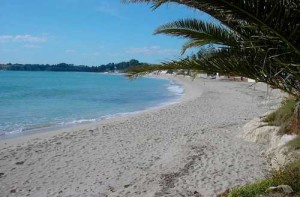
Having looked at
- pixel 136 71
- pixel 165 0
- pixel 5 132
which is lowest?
pixel 5 132

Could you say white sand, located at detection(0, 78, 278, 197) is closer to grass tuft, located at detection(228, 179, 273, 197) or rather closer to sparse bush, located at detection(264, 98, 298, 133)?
sparse bush, located at detection(264, 98, 298, 133)

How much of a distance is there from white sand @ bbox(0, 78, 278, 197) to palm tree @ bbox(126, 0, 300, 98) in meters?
2.84

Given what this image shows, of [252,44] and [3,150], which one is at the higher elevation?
[252,44]

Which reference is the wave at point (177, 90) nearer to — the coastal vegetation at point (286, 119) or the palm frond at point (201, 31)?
the coastal vegetation at point (286, 119)

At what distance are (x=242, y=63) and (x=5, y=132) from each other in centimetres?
1321

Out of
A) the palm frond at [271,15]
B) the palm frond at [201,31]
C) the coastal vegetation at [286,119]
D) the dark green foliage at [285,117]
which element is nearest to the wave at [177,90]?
the coastal vegetation at [286,119]

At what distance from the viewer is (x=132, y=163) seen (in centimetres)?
887

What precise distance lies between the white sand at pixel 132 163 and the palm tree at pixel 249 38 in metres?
2.84

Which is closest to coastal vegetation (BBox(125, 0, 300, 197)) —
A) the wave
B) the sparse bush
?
the sparse bush

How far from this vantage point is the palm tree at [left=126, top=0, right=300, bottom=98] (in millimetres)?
3336

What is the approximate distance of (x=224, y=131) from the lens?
12.3m

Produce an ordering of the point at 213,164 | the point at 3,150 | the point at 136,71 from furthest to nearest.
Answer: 1. the point at 3,150
2. the point at 213,164
3. the point at 136,71

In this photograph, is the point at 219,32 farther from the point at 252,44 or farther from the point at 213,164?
the point at 213,164

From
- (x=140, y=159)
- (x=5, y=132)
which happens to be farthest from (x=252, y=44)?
(x=5, y=132)
